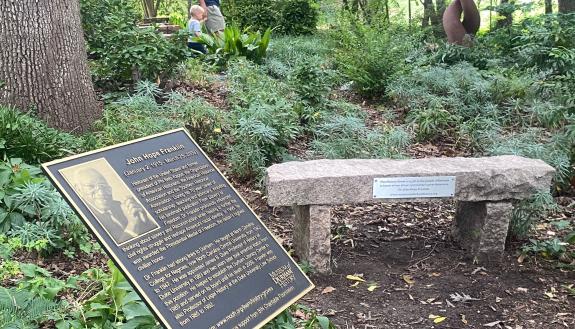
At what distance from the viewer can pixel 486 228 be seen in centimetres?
413

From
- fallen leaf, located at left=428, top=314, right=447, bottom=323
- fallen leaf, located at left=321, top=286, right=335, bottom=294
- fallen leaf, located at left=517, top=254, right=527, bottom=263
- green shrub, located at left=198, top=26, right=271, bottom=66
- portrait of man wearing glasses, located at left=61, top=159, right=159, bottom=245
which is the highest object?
green shrub, located at left=198, top=26, right=271, bottom=66

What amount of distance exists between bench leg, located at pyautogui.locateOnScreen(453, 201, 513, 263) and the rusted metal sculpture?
7.17m

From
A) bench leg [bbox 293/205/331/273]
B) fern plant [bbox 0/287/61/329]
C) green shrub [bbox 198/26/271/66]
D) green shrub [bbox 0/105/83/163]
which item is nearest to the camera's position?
fern plant [bbox 0/287/61/329]

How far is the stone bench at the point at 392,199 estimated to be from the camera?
148 inches

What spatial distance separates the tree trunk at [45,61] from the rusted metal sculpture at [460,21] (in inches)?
295

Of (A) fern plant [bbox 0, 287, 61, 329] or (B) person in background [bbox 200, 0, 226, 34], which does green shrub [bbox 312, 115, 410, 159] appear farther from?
(B) person in background [bbox 200, 0, 226, 34]

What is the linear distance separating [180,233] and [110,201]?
305mm

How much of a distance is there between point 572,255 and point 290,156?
2677 mm

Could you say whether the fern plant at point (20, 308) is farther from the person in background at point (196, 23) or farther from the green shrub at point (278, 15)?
the green shrub at point (278, 15)

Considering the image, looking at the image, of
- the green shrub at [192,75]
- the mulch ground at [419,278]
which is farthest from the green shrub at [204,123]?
the green shrub at [192,75]

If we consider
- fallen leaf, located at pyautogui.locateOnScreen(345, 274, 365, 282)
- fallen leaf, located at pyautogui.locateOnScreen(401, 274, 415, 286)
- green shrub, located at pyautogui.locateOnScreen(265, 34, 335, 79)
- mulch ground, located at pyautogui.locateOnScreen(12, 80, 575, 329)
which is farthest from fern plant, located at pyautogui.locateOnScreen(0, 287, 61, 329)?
green shrub, located at pyautogui.locateOnScreen(265, 34, 335, 79)

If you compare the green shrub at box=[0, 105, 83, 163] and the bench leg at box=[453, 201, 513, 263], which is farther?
the green shrub at box=[0, 105, 83, 163]

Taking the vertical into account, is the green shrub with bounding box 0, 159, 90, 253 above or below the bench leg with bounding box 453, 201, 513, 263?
above

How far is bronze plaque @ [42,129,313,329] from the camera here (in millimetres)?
2057
